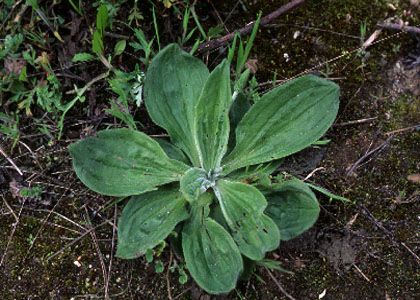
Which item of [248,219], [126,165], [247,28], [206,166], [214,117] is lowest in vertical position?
[248,219]

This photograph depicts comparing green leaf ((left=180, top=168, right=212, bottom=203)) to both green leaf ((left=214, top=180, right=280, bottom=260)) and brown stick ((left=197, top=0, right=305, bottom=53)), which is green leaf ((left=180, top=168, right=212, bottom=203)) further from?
brown stick ((left=197, top=0, right=305, bottom=53))

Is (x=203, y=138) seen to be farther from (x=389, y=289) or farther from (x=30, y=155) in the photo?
(x=389, y=289)

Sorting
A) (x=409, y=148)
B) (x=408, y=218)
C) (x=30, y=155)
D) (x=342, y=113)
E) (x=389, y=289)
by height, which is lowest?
(x=389, y=289)

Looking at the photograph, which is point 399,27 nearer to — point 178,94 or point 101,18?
point 178,94

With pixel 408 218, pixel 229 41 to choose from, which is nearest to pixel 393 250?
pixel 408 218

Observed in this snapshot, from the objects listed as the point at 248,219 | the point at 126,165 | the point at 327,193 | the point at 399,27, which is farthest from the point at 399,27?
the point at 126,165

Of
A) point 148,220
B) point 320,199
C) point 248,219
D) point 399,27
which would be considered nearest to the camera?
point 248,219

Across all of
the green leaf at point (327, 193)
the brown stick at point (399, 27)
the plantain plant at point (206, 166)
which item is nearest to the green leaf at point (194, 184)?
the plantain plant at point (206, 166)

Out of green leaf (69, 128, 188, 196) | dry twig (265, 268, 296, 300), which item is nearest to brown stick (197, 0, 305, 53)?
green leaf (69, 128, 188, 196)
